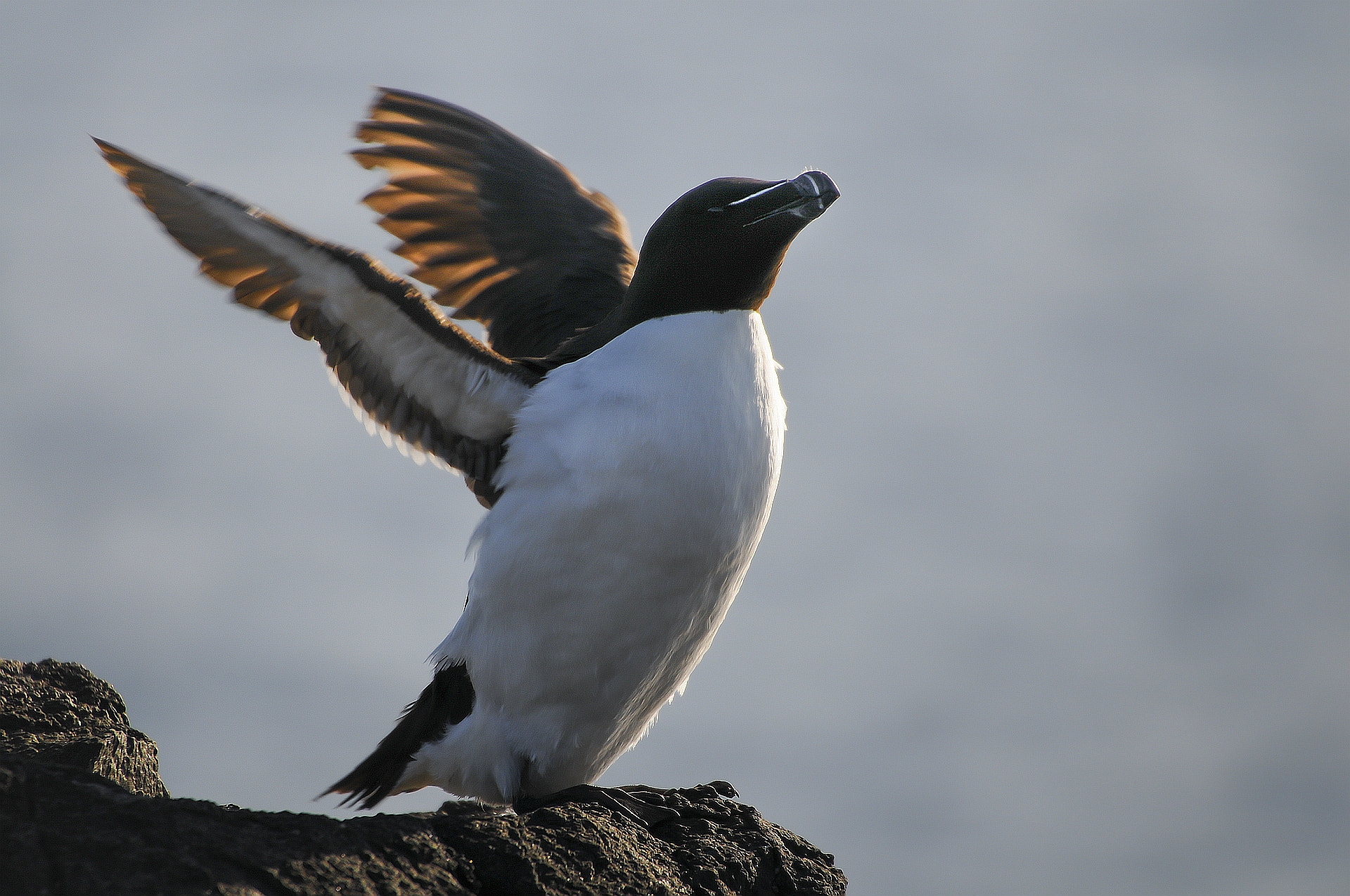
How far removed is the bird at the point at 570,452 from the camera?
14.7 feet

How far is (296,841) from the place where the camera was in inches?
135

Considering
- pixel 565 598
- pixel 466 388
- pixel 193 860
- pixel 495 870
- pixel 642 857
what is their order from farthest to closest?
pixel 466 388 < pixel 565 598 < pixel 642 857 < pixel 495 870 < pixel 193 860

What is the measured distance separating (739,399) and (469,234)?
255 cm

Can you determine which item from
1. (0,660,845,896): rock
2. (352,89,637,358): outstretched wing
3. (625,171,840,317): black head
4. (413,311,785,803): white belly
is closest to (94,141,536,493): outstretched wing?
(413,311,785,803): white belly

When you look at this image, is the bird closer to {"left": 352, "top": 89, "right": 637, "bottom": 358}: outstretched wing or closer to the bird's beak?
the bird's beak

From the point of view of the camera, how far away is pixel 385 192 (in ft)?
21.2

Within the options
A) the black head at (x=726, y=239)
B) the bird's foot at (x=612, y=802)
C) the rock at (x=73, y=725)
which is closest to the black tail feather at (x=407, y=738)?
the bird's foot at (x=612, y=802)

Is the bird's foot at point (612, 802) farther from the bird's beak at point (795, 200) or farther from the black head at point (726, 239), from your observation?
the bird's beak at point (795, 200)

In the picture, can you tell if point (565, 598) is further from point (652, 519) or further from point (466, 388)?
point (466, 388)

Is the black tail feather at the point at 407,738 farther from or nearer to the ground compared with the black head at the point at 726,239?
nearer to the ground

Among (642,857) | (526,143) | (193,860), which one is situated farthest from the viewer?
(526,143)

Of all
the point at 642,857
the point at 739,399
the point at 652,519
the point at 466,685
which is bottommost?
the point at 642,857

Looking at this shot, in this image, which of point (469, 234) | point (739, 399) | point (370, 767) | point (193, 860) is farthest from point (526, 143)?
point (193, 860)

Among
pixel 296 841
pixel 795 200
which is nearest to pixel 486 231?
pixel 795 200
